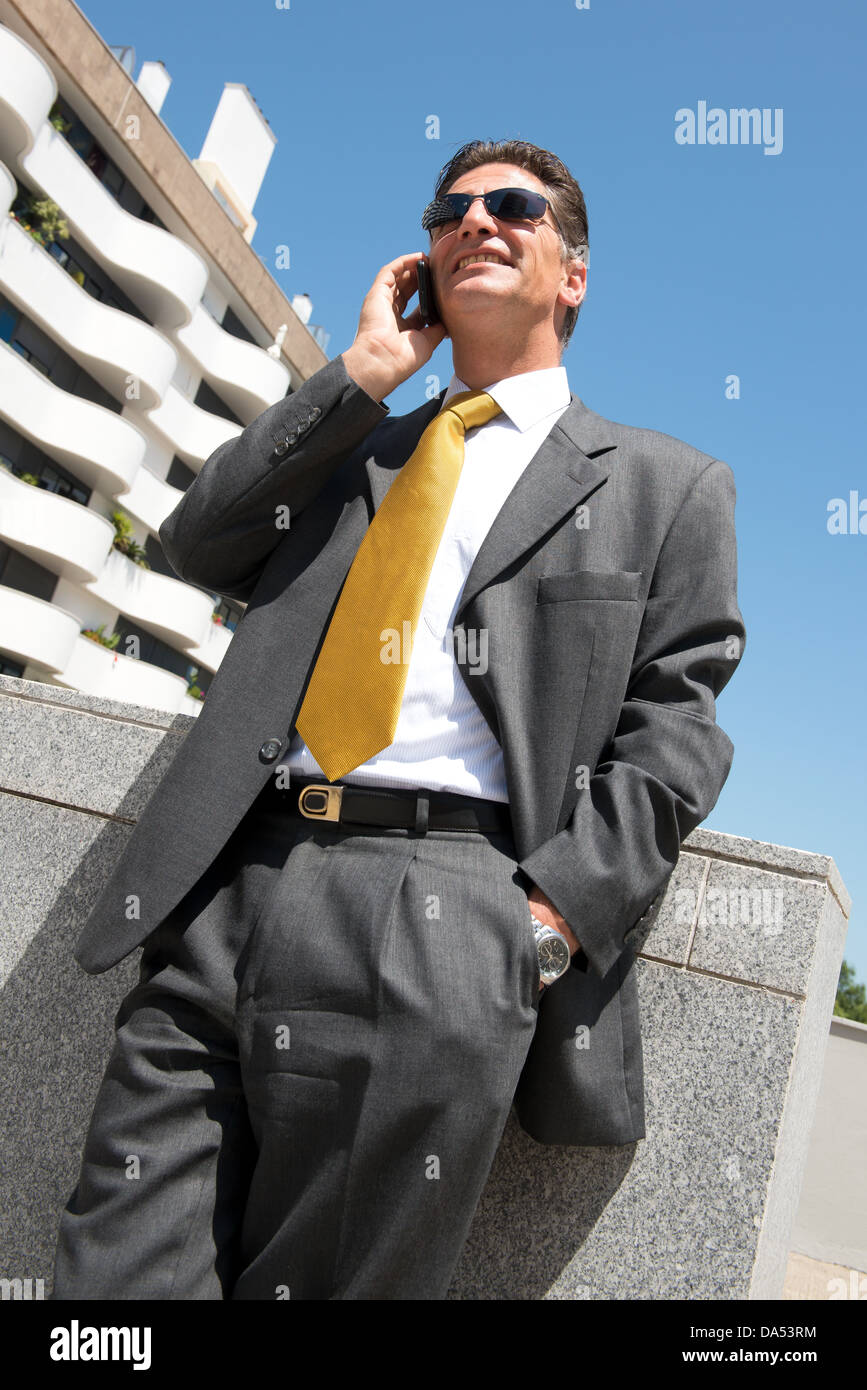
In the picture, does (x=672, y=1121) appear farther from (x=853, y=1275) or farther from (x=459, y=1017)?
(x=853, y=1275)

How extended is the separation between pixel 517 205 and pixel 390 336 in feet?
1.84

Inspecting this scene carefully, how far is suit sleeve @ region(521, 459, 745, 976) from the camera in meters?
1.89

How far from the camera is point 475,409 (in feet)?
8.21

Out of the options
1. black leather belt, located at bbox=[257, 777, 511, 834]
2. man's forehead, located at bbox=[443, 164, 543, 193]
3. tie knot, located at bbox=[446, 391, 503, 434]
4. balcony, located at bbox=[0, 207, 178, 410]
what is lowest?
black leather belt, located at bbox=[257, 777, 511, 834]

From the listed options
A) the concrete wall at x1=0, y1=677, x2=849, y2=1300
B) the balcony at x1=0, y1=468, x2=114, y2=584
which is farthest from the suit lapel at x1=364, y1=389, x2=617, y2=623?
the balcony at x1=0, y1=468, x2=114, y2=584

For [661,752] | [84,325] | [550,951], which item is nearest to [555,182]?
[661,752]

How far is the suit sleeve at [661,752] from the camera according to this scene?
6.19 ft

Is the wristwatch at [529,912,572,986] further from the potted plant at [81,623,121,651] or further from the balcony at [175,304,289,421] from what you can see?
the balcony at [175,304,289,421]

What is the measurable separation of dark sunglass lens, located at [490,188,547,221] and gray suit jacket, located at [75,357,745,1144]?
58 centimetres

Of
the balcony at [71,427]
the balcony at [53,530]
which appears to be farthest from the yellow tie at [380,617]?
the balcony at [53,530]

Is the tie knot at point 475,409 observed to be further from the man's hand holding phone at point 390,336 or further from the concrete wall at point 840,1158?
the concrete wall at point 840,1158

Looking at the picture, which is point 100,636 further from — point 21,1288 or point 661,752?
point 661,752

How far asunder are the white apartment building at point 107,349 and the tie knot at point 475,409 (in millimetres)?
21186
